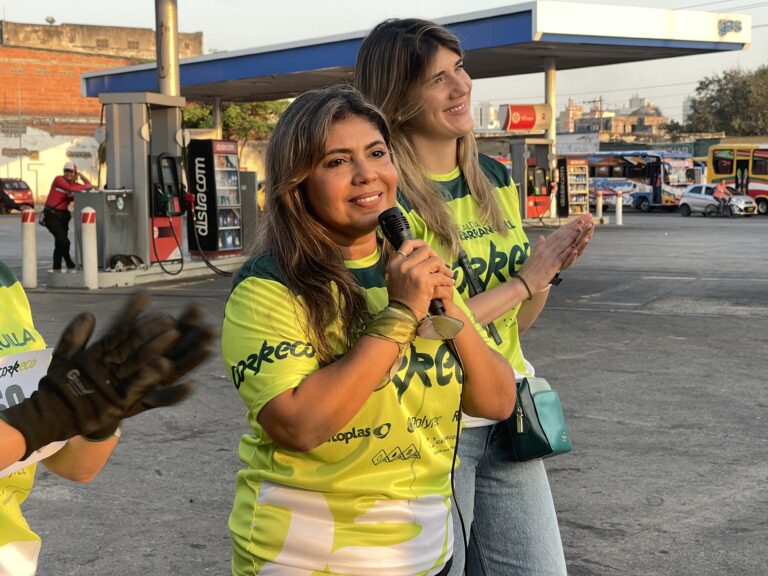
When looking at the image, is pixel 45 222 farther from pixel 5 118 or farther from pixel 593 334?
pixel 5 118

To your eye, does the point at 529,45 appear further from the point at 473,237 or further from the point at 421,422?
the point at 421,422

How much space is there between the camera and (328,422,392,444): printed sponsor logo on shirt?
6.95 ft

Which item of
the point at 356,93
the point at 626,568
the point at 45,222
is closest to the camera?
the point at 356,93

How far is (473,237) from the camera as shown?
2.97 meters

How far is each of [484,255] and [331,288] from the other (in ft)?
2.94

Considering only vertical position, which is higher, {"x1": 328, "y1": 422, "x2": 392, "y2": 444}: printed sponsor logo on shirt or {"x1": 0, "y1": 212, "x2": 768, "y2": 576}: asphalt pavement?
{"x1": 328, "y1": 422, "x2": 392, "y2": 444}: printed sponsor logo on shirt

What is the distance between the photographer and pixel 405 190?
285cm

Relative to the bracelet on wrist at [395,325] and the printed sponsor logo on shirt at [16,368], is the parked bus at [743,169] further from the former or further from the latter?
the printed sponsor logo on shirt at [16,368]

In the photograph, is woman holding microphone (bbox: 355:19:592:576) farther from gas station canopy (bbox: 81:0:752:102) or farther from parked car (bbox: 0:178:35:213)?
parked car (bbox: 0:178:35:213)

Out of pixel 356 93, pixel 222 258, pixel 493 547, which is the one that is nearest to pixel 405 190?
pixel 356 93

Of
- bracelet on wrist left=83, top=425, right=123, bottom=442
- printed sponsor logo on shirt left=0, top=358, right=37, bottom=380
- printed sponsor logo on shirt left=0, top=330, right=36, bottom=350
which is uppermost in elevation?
printed sponsor logo on shirt left=0, top=330, right=36, bottom=350

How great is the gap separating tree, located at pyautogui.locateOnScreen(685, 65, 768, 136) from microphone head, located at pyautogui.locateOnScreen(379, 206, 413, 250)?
78.6 meters

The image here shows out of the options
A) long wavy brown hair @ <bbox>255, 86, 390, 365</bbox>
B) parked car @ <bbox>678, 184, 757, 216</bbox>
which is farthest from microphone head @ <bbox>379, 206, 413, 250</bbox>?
parked car @ <bbox>678, 184, 757, 216</bbox>

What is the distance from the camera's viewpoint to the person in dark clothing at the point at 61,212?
1705 centimetres
